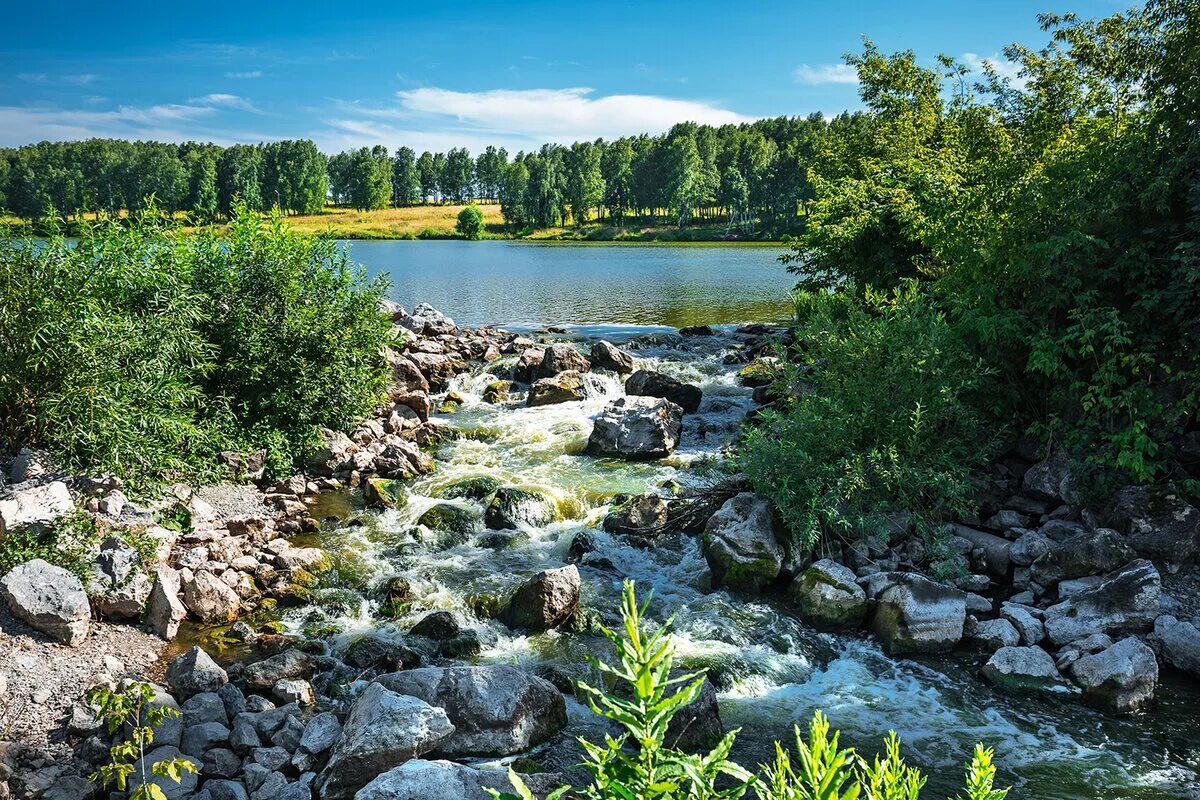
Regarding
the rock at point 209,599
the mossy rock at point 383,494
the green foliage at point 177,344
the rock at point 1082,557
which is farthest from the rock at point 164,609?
the rock at point 1082,557

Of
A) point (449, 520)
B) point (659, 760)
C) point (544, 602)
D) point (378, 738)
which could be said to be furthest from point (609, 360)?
point (659, 760)

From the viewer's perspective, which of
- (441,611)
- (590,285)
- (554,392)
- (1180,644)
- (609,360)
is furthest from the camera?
(590,285)

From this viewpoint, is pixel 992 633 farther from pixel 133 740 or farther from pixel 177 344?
pixel 177 344

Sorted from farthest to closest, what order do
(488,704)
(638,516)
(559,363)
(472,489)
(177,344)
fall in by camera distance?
(559,363) < (472,489) < (638,516) < (177,344) < (488,704)

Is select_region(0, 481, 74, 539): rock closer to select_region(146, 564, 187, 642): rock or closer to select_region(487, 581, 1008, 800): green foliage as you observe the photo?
select_region(146, 564, 187, 642): rock

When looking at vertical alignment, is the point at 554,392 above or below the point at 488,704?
above

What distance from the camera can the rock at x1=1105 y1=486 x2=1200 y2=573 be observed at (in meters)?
11.4

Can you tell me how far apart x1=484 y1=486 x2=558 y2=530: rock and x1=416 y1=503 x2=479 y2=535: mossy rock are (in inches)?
12.9

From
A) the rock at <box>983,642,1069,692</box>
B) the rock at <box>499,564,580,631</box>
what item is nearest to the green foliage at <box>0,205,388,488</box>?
the rock at <box>499,564,580,631</box>

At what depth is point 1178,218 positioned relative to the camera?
12312 millimetres

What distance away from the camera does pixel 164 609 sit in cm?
1074

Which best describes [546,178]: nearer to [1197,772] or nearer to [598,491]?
[598,491]

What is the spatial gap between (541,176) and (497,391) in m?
112

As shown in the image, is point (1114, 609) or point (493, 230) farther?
point (493, 230)
